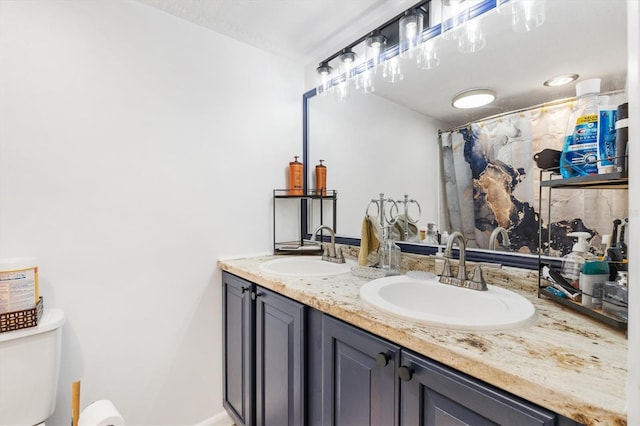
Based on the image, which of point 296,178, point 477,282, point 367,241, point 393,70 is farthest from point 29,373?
point 393,70

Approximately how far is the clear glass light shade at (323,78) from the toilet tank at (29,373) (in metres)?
1.73

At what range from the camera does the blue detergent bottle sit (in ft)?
2.60

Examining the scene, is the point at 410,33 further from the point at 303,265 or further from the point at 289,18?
the point at 303,265

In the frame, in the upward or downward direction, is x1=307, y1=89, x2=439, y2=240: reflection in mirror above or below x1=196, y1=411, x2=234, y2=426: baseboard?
above

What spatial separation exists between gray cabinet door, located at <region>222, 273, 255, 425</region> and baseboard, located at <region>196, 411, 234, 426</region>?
70 mm

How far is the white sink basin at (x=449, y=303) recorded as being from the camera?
2.45 feet

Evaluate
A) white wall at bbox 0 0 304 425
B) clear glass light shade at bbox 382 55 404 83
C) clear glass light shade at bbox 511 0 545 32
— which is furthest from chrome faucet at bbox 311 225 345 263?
clear glass light shade at bbox 511 0 545 32

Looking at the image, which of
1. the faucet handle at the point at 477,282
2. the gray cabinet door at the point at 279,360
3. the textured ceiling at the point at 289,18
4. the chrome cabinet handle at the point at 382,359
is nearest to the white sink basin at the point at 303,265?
the gray cabinet door at the point at 279,360

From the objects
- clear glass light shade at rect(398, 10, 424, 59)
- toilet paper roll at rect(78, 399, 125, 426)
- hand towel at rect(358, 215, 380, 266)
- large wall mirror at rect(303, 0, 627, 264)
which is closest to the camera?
toilet paper roll at rect(78, 399, 125, 426)

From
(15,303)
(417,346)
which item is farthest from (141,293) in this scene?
(417,346)

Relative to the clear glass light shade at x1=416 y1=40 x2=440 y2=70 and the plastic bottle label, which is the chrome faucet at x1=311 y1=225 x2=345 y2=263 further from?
the plastic bottle label

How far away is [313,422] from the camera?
1081 millimetres

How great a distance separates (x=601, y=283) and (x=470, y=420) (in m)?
0.54

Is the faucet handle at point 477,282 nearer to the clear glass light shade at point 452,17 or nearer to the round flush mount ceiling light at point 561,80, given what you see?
the round flush mount ceiling light at point 561,80
